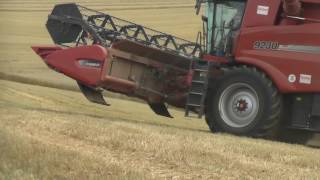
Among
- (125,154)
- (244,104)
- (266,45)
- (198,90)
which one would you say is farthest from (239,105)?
(125,154)

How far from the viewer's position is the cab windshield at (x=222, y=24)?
11.9m

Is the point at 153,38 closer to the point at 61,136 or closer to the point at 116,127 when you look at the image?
the point at 116,127

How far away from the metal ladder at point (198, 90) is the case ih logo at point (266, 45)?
1.03 m

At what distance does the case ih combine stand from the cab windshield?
0.7 inches

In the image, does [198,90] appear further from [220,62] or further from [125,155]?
[125,155]

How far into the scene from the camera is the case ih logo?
11.1 m

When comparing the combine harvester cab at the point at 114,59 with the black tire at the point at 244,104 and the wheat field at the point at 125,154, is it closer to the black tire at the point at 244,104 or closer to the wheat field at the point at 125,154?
the black tire at the point at 244,104

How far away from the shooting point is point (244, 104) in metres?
11.4

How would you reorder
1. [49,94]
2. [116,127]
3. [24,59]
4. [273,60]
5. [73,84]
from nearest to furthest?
[116,127], [273,60], [49,94], [73,84], [24,59]

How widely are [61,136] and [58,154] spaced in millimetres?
1416

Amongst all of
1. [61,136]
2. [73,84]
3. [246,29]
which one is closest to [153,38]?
[246,29]

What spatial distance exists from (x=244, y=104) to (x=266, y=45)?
3.54 feet

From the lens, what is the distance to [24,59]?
1336 inches

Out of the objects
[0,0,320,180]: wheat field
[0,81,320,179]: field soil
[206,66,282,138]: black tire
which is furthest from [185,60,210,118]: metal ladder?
[0,81,320,179]: field soil
